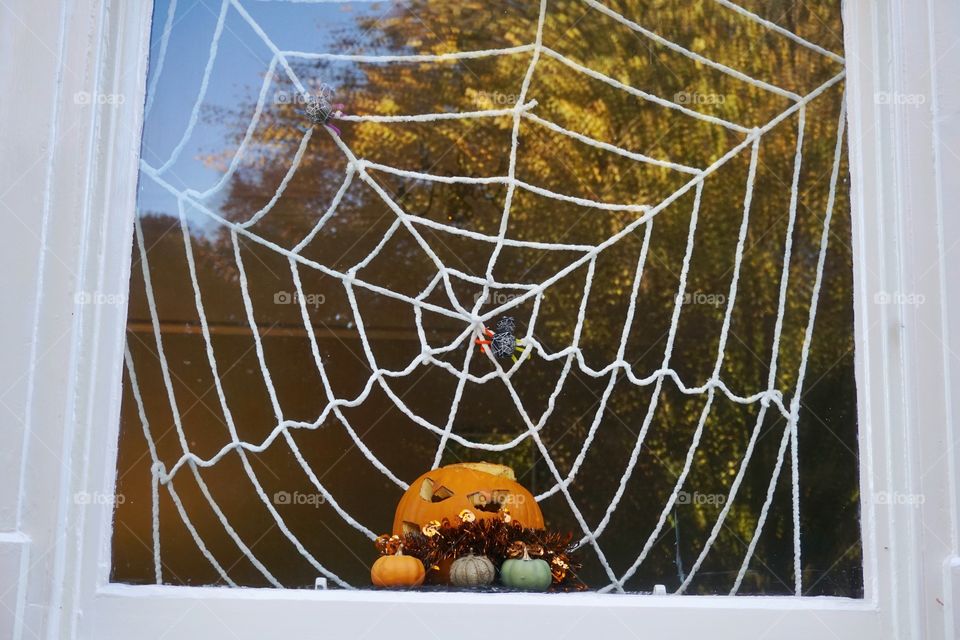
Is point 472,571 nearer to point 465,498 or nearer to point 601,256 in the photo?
point 465,498

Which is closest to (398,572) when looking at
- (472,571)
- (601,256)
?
(472,571)

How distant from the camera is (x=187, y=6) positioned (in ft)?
6.21

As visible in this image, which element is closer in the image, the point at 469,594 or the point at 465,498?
the point at 469,594

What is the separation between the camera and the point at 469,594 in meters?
1.55

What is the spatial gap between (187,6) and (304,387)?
898 mm

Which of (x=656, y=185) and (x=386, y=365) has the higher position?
(x=656, y=185)

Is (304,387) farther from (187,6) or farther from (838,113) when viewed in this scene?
(838,113)

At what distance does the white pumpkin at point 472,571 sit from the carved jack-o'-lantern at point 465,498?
0.48 feet

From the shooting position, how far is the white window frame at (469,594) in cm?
143

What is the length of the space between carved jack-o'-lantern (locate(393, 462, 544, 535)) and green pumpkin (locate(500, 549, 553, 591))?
6.5 inches

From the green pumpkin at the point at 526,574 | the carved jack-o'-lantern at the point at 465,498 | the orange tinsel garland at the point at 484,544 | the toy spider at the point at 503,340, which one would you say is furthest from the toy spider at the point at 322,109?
the green pumpkin at the point at 526,574

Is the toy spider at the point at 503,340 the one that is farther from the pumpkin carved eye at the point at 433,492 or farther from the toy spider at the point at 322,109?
the toy spider at the point at 322,109

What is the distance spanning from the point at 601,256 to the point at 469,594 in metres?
1.62

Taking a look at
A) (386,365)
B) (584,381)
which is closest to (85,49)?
(386,365)
